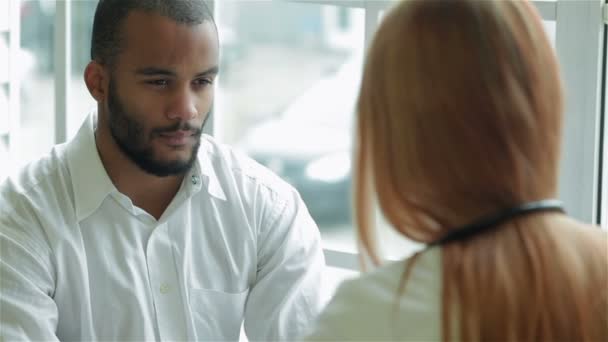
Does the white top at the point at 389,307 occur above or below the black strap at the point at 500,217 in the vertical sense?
below

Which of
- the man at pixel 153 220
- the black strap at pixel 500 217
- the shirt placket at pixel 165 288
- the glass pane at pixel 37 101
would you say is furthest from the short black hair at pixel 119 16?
the glass pane at pixel 37 101

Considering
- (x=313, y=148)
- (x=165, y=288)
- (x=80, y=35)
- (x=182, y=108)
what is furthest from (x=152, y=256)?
(x=313, y=148)

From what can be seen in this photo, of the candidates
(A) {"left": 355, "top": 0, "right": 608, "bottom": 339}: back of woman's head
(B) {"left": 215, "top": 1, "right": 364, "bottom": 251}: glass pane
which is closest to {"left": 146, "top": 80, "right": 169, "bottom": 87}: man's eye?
(A) {"left": 355, "top": 0, "right": 608, "bottom": 339}: back of woman's head

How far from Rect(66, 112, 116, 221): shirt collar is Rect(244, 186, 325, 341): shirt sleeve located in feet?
1.06

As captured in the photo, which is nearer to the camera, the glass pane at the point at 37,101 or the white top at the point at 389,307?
the white top at the point at 389,307

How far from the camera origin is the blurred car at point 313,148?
6.27 metres

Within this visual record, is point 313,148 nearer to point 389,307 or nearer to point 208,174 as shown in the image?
point 208,174

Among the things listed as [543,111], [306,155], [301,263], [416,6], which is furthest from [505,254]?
[306,155]

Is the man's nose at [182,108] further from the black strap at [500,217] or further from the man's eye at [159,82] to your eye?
the black strap at [500,217]

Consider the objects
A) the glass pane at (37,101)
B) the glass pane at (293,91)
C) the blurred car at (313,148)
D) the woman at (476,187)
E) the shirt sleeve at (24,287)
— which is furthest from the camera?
the glass pane at (37,101)

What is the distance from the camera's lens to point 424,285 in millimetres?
958

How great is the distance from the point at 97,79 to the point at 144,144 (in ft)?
0.65

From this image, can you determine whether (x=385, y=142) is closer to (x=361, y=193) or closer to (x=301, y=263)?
(x=361, y=193)

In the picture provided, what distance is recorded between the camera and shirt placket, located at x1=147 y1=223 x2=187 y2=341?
5.72ft
